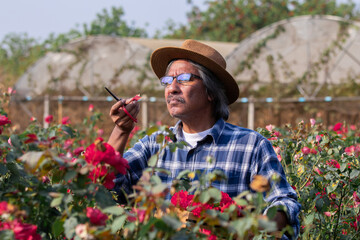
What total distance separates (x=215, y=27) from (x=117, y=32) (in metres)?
5.23

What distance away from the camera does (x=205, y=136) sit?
8.02 feet

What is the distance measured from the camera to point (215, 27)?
26438mm

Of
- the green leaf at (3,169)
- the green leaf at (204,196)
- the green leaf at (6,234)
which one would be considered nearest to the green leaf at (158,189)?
the green leaf at (204,196)

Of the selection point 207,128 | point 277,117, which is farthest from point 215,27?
point 207,128

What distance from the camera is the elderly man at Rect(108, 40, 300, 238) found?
234 centimetres

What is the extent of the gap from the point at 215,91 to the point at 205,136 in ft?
0.91

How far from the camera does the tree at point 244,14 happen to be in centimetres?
2502

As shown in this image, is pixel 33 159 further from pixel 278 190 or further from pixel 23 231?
pixel 278 190

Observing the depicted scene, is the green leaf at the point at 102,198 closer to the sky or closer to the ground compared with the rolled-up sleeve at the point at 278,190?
closer to the sky

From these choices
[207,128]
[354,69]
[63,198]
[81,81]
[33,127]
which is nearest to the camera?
[63,198]

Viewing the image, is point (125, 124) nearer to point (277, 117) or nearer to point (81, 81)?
point (277, 117)

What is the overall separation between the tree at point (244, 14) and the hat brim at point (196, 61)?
2249 centimetres

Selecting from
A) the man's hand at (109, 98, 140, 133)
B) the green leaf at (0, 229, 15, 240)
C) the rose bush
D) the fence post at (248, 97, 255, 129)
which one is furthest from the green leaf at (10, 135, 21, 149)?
the fence post at (248, 97, 255, 129)

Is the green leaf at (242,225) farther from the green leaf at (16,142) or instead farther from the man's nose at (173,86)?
the man's nose at (173,86)
